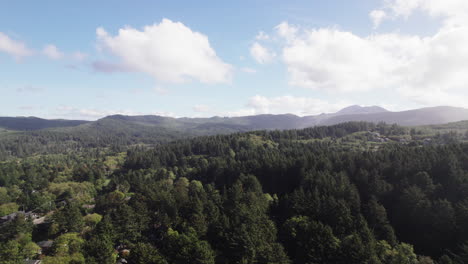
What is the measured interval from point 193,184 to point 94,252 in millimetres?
57997

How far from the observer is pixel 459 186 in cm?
7281

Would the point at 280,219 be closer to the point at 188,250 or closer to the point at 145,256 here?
the point at 188,250

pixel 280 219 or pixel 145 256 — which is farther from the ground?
pixel 145 256

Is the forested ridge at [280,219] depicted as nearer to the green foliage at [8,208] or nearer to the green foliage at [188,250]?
the green foliage at [188,250]

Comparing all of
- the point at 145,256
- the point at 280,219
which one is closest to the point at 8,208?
the point at 145,256

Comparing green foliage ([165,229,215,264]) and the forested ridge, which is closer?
green foliage ([165,229,215,264])

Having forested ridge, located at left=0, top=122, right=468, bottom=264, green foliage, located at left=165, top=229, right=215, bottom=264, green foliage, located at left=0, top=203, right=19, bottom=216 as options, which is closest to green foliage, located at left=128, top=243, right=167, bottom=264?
forested ridge, located at left=0, top=122, right=468, bottom=264

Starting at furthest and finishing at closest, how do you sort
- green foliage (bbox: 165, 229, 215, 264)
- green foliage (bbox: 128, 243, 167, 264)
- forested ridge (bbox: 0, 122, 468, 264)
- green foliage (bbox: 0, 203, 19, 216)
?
green foliage (bbox: 0, 203, 19, 216) → forested ridge (bbox: 0, 122, 468, 264) → green foliage (bbox: 165, 229, 215, 264) → green foliage (bbox: 128, 243, 167, 264)

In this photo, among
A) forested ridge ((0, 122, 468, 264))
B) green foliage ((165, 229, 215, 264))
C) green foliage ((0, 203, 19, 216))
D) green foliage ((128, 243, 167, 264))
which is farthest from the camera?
green foliage ((0, 203, 19, 216))

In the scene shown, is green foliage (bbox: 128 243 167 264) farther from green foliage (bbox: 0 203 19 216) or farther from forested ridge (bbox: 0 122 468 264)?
green foliage (bbox: 0 203 19 216)

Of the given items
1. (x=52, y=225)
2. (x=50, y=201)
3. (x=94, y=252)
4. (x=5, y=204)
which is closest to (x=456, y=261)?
(x=94, y=252)

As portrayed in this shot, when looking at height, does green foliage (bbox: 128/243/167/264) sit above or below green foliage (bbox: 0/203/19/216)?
above

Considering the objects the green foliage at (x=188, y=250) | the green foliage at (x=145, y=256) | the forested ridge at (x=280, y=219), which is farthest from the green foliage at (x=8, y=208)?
the green foliage at (x=188, y=250)

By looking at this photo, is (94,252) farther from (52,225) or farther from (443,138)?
(443,138)
